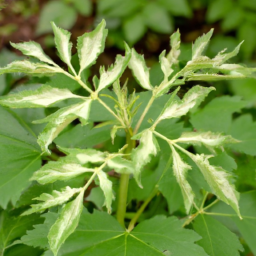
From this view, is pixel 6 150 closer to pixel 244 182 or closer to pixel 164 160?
pixel 164 160

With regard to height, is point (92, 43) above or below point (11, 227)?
above

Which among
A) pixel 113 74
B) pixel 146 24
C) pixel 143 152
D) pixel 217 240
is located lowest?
pixel 217 240

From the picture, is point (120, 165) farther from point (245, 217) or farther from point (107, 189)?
point (245, 217)

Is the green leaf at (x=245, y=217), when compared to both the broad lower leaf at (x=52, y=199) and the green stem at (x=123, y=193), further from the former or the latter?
the broad lower leaf at (x=52, y=199)

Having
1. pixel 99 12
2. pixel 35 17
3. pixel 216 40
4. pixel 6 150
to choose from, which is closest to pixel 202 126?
pixel 6 150

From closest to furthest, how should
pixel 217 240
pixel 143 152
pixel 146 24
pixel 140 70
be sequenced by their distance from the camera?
pixel 143 152 → pixel 140 70 → pixel 217 240 → pixel 146 24

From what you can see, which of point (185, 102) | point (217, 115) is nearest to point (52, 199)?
point (185, 102)
